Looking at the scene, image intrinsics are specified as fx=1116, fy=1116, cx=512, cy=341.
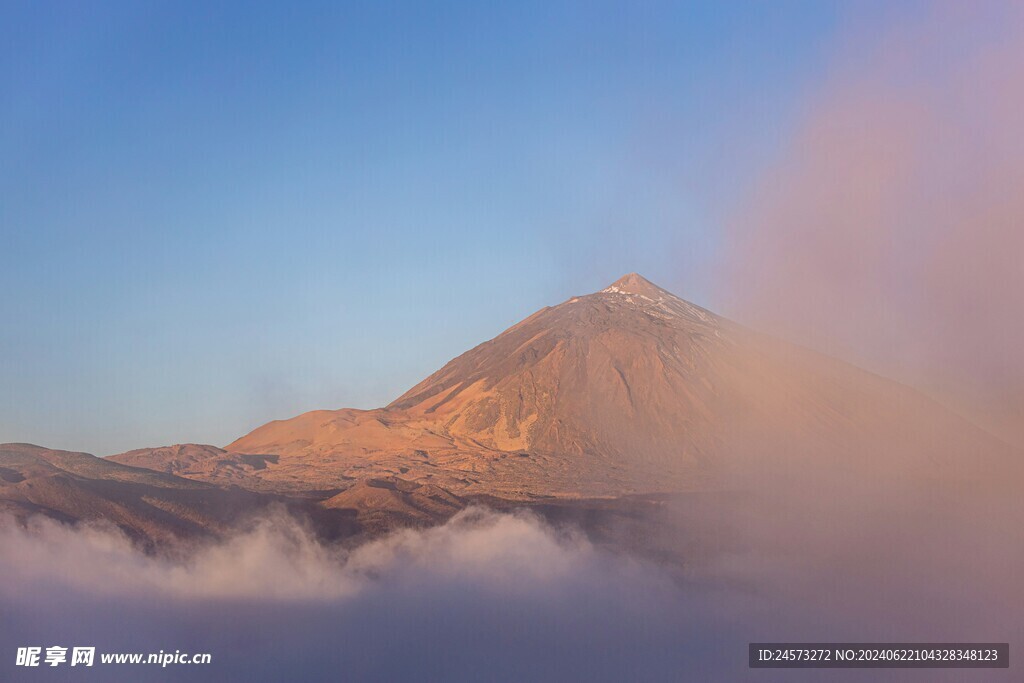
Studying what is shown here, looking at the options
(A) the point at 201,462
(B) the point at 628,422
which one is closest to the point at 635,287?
(B) the point at 628,422

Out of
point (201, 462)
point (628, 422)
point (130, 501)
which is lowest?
point (130, 501)

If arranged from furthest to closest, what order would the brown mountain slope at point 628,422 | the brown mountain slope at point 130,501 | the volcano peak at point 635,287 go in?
1. the volcano peak at point 635,287
2. the brown mountain slope at point 628,422
3. the brown mountain slope at point 130,501

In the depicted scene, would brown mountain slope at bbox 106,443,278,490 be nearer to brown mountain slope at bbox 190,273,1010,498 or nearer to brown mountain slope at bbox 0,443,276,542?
brown mountain slope at bbox 190,273,1010,498

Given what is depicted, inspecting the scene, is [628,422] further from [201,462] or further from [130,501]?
[130,501]

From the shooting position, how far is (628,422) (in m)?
138

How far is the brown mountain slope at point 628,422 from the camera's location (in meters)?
127

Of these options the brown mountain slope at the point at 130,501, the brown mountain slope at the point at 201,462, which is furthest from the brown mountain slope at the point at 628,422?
the brown mountain slope at the point at 130,501

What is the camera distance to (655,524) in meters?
106

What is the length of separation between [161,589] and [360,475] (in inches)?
1661

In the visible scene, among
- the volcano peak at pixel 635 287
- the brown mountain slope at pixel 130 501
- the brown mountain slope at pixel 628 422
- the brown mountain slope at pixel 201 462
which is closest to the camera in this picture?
the brown mountain slope at pixel 130 501

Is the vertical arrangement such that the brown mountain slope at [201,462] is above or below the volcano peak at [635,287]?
below

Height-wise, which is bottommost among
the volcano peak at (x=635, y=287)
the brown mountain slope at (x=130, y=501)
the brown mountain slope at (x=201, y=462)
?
the brown mountain slope at (x=130, y=501)

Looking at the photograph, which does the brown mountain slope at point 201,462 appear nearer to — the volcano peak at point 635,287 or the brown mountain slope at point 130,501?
the brown mountain slope at point 130,501

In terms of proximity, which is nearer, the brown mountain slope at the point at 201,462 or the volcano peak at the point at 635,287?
the brown mountain slope at the point at 201,462
